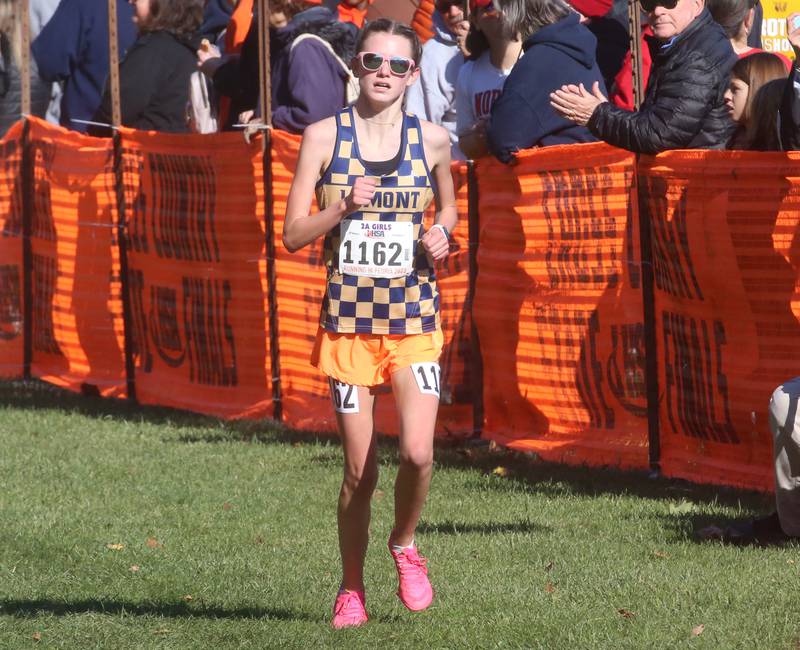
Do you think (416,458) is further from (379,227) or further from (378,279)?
(379,227)

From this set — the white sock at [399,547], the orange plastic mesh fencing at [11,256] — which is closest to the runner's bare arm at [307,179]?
the white sock at [399,547]

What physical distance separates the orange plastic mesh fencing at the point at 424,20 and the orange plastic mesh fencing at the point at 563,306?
243 centimetres

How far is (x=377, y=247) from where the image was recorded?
6.37 metres

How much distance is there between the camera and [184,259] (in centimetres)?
1252

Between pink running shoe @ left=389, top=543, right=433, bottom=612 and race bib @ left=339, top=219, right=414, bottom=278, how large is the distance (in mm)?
1073

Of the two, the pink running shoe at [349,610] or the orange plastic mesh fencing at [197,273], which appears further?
the orange plastic mesh fencing at [197,273]

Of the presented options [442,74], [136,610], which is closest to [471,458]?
[442,74]

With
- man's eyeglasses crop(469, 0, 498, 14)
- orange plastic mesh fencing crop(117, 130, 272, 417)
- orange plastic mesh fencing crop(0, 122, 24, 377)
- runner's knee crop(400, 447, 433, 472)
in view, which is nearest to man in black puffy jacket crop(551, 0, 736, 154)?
man's eyeglasses crop(469, 0, 498, 14)

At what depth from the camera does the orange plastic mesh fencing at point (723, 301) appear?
8.40m

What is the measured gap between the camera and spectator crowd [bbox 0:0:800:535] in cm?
867

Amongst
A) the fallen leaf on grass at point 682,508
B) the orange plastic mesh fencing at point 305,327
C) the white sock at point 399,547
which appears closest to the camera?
the white sock at point 399,547

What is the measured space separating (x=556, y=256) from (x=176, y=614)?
385 centimetres

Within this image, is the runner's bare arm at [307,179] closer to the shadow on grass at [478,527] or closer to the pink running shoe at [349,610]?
the pink running shoe at [349,610]

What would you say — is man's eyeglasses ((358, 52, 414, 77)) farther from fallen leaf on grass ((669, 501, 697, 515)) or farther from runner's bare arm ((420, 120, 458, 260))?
fallen leaf on grass ((669, 501, 697, 515))
